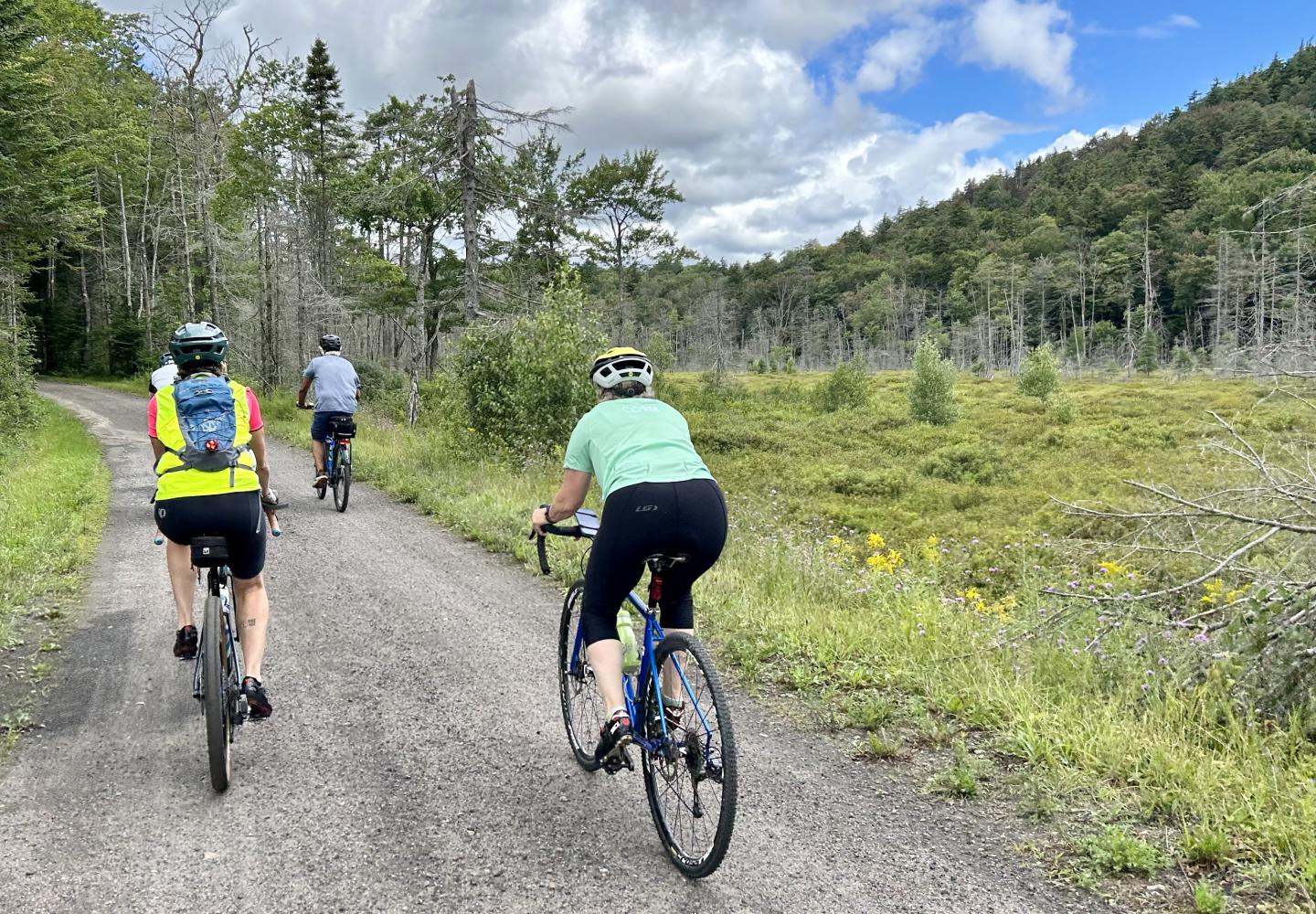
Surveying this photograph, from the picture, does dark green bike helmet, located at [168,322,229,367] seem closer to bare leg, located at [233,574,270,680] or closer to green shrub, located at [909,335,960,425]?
bare leg, located at [233,574,270,680]

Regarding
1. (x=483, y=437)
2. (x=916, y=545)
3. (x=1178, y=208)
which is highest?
(x=1178, y=208)

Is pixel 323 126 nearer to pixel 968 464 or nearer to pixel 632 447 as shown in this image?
pixel 968 464

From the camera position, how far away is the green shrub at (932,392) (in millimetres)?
30847

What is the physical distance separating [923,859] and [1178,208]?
124876 mm

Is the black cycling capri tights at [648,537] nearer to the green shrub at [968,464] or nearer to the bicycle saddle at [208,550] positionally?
the bicycle saddle at [208,550]

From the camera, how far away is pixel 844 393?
3666 cm

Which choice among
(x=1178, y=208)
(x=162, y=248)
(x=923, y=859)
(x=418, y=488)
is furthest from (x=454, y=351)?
(x=1178, y=208)

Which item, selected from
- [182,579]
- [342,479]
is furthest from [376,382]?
[182,579]

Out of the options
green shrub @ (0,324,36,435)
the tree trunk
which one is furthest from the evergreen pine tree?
the tree trunk

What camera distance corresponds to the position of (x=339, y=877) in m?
2.74

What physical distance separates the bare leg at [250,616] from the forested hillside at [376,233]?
5428mm

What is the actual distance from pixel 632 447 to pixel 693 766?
1.15 metres

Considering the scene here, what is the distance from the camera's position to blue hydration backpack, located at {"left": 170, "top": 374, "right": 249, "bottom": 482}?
3299 mm

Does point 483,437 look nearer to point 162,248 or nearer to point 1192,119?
point 162,248
